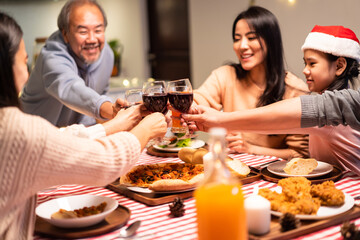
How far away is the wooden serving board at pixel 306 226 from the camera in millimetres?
1112

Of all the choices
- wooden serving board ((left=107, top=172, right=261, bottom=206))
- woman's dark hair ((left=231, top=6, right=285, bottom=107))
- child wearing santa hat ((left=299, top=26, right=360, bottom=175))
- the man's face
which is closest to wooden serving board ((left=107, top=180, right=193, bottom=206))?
wooden serving board ((left=107, top=172, right=261, bottom=206))

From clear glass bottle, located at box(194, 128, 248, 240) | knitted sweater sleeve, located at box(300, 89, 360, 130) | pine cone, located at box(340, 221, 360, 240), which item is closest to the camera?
clear glass bottle, located at box(194, 128, 248, 240)

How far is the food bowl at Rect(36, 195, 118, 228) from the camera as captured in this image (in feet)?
3.97

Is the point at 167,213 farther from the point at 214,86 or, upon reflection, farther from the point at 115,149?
the point at 214,86

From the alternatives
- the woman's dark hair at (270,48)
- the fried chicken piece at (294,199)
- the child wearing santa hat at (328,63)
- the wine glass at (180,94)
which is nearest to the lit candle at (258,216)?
the fried chicken piece at (294,199)

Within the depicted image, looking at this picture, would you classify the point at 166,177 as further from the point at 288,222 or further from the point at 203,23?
the point at 203,23

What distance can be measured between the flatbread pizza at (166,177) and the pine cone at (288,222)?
43 cm

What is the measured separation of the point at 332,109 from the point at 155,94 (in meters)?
0.69

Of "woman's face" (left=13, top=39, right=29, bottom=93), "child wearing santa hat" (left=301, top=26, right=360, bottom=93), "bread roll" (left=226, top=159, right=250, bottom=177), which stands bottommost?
"bread roll" (left=226, top=159, right=250, bottom=177)

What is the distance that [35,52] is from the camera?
493cm

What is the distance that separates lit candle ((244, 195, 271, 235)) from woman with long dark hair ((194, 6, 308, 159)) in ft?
4.57

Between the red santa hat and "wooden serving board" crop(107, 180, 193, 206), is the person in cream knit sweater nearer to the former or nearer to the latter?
"wooden serving board" crop(107, 180, 193, 206)

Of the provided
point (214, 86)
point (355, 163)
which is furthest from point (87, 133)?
point (214, 86)

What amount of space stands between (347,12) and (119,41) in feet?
11.9
